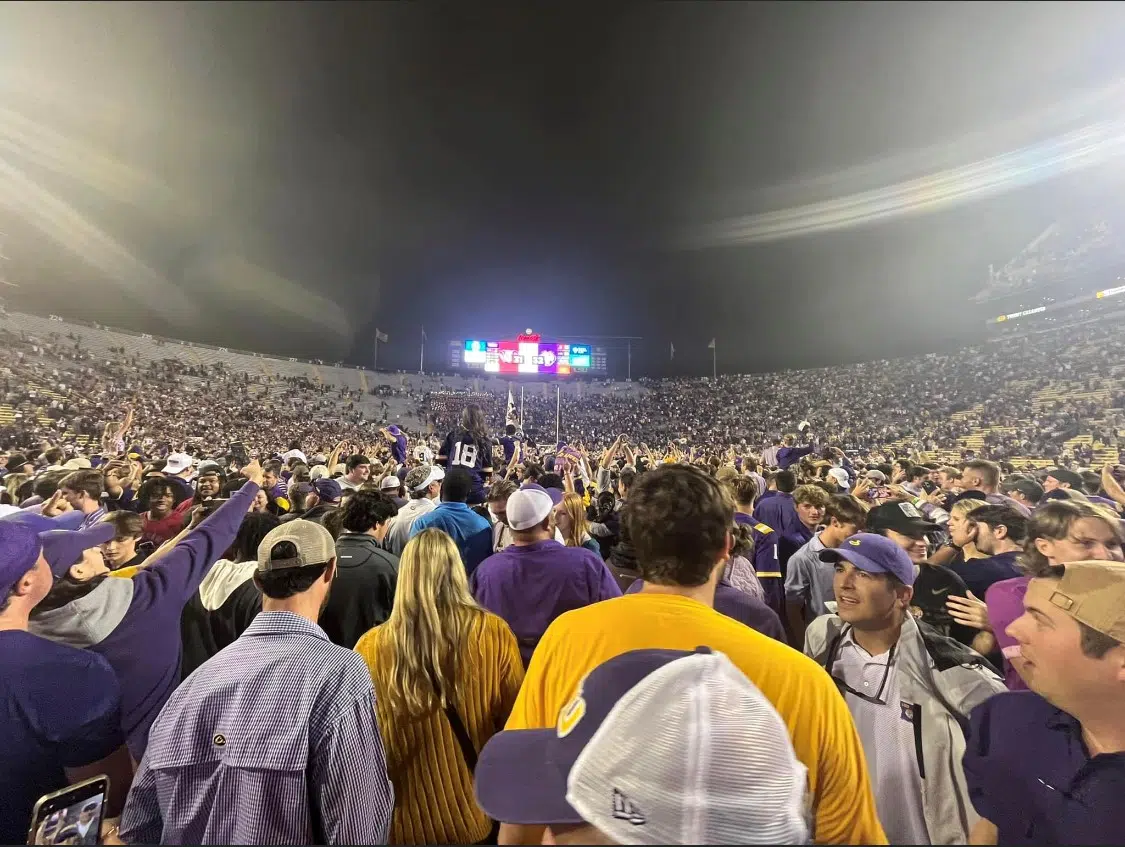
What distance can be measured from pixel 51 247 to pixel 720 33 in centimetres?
289

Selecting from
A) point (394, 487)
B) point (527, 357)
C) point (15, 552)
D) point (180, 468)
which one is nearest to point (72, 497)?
point (180, 468)

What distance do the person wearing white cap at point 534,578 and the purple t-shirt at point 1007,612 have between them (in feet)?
4.32

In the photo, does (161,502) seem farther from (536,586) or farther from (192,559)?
(536,586)

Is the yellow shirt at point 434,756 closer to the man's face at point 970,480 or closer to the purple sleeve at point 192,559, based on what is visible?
the purple sleeve at point 192,559

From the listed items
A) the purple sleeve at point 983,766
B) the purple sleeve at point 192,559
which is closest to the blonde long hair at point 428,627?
the purple sleeve at point 192,559

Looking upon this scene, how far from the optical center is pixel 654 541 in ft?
3.72

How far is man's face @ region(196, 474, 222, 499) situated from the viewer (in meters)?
2.45

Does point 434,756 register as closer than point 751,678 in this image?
No

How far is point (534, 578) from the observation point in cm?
185

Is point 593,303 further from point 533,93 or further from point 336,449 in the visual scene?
point 336,449

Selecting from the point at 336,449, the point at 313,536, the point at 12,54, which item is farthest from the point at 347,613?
the point at 12,54

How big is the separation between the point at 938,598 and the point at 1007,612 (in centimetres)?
19

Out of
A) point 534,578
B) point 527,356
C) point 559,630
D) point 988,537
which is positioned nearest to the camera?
point 559,630

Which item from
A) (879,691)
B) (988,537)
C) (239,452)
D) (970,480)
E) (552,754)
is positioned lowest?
(879,691)
